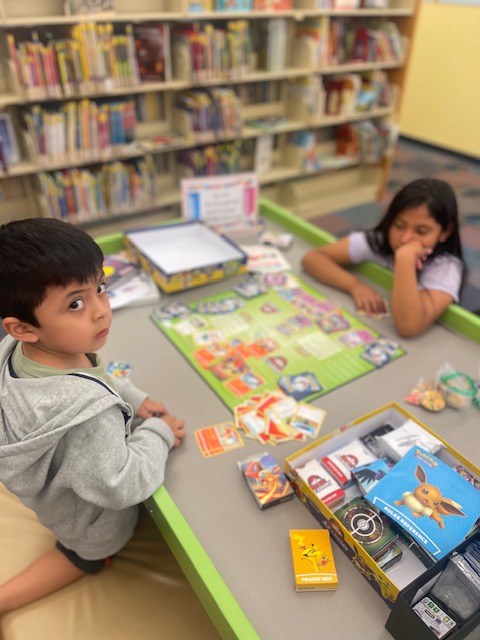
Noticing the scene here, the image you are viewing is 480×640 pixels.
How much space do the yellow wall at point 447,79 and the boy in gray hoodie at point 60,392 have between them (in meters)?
5.05

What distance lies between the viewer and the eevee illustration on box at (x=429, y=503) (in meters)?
0.79

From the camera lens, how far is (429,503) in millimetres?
802

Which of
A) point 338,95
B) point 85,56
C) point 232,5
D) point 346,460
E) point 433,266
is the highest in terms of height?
point 232,5

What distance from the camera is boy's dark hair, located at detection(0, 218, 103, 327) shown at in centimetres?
73

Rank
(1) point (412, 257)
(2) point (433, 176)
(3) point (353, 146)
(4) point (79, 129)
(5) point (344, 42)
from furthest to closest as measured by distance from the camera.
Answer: (2) point (433, 176), (3) point (353, 146), (5) point (344, 42), (4) point (79, 129), (1) point (412, 257)

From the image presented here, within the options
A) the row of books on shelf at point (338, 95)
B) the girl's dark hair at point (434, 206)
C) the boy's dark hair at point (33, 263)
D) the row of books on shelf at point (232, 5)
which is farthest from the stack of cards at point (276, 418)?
the row of books on shelf at point (338, 95)

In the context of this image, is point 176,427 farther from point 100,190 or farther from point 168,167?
point 168,167

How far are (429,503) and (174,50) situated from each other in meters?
2.86

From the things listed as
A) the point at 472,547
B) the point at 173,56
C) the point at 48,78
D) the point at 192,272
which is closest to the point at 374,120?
the point at 173,56

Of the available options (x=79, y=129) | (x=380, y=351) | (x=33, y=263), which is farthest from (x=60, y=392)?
(x=79, y=129)

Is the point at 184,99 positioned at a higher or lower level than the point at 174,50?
lower

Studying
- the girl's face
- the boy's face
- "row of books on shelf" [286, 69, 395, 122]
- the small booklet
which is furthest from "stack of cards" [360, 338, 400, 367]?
"row of books on shelf" [286, 69, 395, 122]

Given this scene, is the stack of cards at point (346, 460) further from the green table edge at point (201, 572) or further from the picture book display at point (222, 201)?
the picture book display at point (222, 201)

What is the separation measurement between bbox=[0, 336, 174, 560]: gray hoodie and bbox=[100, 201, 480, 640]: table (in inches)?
3.4
